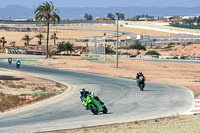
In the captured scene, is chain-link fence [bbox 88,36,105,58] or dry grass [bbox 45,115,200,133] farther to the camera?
chain-link fence [bbox 88,36,105,58]

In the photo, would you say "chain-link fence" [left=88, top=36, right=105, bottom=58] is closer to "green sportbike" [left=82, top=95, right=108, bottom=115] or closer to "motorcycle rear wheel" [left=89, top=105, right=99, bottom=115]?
"green sportbike" [left=82, top=95, right=108, bottom=115]

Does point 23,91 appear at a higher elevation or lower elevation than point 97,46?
lower

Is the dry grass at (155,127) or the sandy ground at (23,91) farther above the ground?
the dry grass at (155,127)

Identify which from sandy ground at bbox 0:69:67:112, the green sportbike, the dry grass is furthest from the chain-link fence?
the dry grass

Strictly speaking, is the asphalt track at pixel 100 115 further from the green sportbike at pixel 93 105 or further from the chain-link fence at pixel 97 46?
the chain-link fence at pixel 97 46

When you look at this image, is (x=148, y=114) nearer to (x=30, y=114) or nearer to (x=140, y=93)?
(x=30, y=114)

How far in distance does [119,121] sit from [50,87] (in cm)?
1925

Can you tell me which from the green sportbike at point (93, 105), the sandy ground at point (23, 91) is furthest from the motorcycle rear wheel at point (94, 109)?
the sandy ground at point (23, 91)

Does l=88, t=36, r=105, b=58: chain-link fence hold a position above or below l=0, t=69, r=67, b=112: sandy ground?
above

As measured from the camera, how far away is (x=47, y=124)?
21672mm

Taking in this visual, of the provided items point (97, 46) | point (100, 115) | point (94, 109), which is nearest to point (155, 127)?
point (100, 115)

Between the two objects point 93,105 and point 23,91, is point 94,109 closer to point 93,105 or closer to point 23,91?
point 93,105

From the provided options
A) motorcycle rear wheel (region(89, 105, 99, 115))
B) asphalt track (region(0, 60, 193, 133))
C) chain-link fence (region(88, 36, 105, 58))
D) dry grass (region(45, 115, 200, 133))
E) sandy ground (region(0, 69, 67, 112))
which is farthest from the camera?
chain-link fence (region(88, 36, 105, 58))

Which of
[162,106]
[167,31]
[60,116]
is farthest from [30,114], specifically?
[167,31]
